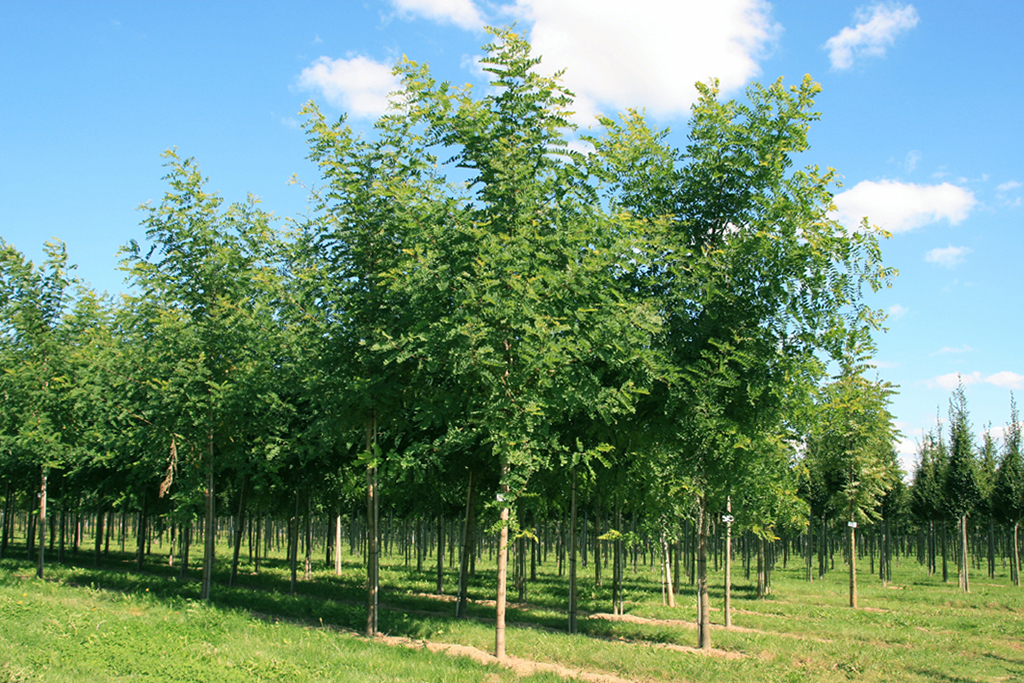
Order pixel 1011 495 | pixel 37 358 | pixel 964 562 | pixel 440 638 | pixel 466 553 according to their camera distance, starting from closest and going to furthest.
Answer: pixel 440 638
pixel 466 553
pixel 37 358
pixel 964 562
pixel 1011 495

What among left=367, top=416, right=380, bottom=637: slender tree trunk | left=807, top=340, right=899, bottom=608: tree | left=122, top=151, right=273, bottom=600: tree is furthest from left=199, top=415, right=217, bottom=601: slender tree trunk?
left=807, top=340, right=899, bottom=608: tree

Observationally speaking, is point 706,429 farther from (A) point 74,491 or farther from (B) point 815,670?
(A) point 74,491

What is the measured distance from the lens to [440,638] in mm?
14867

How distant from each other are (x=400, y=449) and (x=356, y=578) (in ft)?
51.7

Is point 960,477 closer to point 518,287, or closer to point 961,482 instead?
point 961,482

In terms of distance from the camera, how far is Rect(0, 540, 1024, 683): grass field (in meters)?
10.8

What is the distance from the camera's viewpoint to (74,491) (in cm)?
3069

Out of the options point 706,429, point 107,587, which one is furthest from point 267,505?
point 706,429

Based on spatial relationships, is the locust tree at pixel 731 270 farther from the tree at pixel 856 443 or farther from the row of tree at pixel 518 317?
the tree at pixel 856 443

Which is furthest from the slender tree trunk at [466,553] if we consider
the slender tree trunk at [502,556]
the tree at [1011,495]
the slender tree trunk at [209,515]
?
the tree at [1011,495]

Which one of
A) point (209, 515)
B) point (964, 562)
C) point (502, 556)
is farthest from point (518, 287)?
point (964, 562)

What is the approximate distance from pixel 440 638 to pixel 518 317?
25.2 feet

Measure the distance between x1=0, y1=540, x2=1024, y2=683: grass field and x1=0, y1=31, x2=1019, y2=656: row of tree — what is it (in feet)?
5.11

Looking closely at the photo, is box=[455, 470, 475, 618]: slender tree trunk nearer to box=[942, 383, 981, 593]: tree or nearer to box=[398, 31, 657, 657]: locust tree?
box=[398, 31, 657, 657]: locust tree
